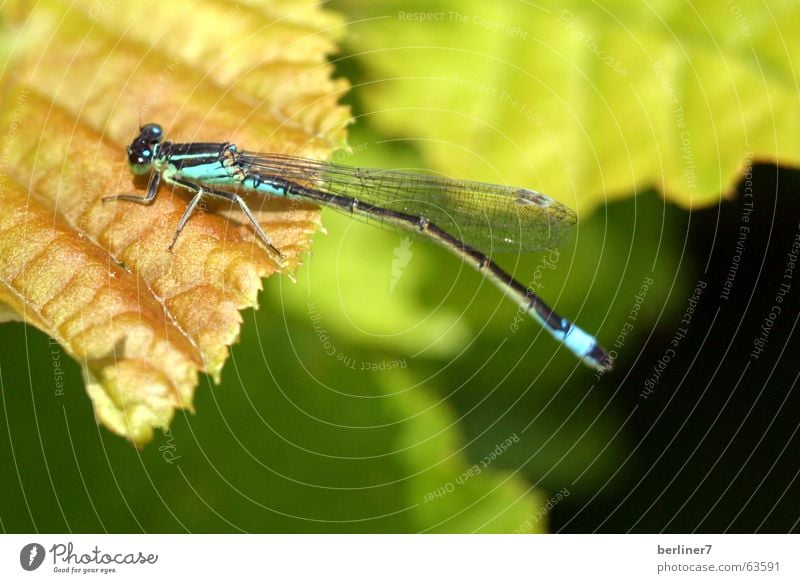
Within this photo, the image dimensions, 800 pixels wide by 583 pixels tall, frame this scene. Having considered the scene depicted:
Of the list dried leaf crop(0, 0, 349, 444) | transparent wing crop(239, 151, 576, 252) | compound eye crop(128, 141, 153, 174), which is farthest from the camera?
transparent wing crop(239, 151, 576, 252)

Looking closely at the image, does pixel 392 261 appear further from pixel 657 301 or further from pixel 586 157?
pixel 657 301

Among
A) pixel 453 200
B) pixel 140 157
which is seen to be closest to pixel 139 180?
pixel 140 157

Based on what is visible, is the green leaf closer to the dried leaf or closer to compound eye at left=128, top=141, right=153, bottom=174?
the dried leaf

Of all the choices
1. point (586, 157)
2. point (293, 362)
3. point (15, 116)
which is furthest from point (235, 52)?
point (586, 157)

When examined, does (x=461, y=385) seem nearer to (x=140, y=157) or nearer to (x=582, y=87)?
(x=582, y=87)

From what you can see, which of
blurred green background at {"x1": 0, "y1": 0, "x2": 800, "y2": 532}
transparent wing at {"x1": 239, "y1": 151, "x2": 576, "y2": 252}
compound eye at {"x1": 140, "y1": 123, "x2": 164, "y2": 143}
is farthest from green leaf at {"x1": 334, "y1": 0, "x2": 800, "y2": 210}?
compound eye at {"x1": 140, "y1": 123, "x2": 164, "y2": 143}

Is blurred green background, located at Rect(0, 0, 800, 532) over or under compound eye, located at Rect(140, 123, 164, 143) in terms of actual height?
under

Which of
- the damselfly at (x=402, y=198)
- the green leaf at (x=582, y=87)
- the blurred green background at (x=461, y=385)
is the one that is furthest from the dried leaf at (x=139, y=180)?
the green leaf at (x=582, y=87)
